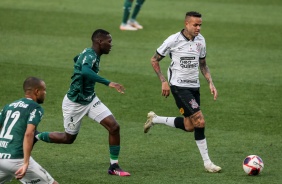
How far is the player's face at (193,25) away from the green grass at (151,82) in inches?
78.6

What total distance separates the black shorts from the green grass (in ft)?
2.74

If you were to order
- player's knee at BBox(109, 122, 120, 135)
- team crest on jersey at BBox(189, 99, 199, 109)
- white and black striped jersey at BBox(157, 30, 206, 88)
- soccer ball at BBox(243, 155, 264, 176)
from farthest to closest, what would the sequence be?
1. white and black striped jersey at BBox(157, 30, 206, 88)
2. team crest on jersey at BBox(189, 99, 199, 109)
3. player's knee at BBox(109, 122, 120, 135)
4. soccer ball at BBox(243, 155, 264, 176)

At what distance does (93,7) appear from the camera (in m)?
26.5

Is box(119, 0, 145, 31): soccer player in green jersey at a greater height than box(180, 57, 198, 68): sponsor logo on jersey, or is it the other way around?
box(180, 57, 198, 68): sponsor logo on jersey

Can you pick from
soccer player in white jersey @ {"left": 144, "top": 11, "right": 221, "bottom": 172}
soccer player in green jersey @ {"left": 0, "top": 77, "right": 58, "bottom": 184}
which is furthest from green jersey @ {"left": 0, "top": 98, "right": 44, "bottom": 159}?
soccer player in white jersey @ {"left": 144, "top": 11, "right": 221, "bottom": 172}

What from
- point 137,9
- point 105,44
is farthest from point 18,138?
point 137,9

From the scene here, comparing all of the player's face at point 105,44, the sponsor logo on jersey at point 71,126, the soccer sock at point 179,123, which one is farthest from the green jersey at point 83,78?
the soccer sock at point 179,123

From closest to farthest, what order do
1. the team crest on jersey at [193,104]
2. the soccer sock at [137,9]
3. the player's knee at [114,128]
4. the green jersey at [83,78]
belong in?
the green jersey at [83,78] < the player's knee at [114,128] < the team crest on jersey at [193,104] < the soccer sock at [137,9]

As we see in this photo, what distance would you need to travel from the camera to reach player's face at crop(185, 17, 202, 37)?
37.8 feet

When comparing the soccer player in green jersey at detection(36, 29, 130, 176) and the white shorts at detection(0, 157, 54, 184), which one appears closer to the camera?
the white shorts at detection(0, 157, 54, 184)

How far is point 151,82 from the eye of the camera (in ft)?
56.6

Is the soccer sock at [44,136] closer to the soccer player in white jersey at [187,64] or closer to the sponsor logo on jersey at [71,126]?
the sponsor logo on jersey at [71,126]

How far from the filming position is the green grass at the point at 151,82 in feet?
38.0

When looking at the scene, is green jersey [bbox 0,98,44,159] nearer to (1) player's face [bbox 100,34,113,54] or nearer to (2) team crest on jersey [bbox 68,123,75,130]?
(2) team crest on jersey [bbox 68,123,75,130]
